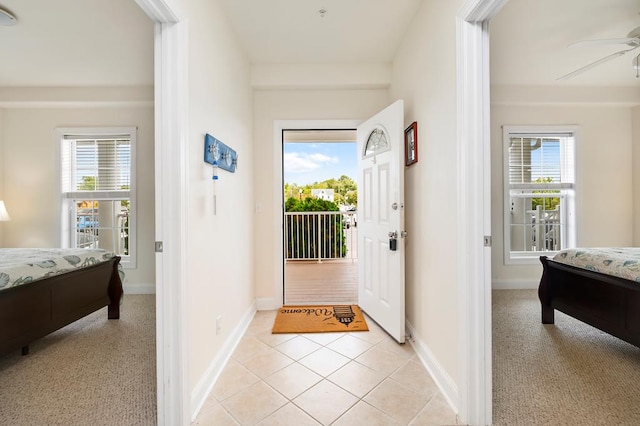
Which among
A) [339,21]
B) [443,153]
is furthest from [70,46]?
[443,153]

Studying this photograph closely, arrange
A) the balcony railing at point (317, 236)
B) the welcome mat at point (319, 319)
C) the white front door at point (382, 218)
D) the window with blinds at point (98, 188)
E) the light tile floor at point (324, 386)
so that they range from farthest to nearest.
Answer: the balcony railing at point (317, 236), the window with blinds at point (98, 188), the welcome mat at point (319, 319), the white front door at point (382, 218), the light tile floor at point (324, 386)

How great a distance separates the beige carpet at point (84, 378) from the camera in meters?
1.45

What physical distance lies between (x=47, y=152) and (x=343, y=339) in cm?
419

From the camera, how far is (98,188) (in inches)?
136

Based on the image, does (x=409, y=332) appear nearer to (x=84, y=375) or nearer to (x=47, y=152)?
(x=84, y=375)

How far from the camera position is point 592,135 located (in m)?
3.65

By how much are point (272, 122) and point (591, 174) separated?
170 inches

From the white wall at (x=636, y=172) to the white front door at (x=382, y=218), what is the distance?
383 cm

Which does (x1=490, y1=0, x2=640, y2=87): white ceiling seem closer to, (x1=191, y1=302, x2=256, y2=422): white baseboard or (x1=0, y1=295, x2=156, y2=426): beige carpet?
(x1=191, y1=302, x2=256, y2=422): white baseboard

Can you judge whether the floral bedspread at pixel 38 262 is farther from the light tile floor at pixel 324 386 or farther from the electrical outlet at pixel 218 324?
the light tile floor at pixel 324 386

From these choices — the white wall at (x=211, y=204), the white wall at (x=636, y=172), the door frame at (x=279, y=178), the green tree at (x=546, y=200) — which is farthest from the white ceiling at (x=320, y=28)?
the white wall at (x=636, y=172)

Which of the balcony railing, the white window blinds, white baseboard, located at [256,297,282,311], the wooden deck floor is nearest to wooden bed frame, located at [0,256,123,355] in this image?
the white window blinds

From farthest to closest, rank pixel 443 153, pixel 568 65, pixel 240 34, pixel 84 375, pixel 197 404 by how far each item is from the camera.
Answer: pixel 568 65 → pixel 240 34 → pixel 84 375 → pixel 443 153 → pixel 197 404

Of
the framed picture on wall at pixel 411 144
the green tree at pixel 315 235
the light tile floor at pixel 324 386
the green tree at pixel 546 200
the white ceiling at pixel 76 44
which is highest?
the white ceiling at pixel 76 44
